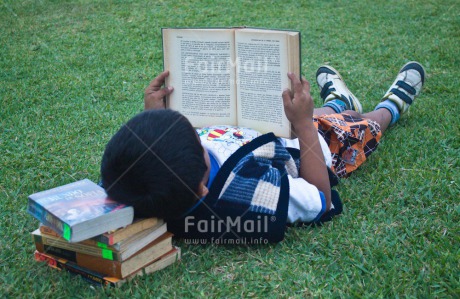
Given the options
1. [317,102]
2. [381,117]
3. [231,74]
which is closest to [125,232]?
[231,74]

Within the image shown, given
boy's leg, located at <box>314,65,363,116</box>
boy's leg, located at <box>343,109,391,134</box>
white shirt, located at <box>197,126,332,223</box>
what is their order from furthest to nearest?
boy's leg, located at <box>314,65,363,116</box> < boy's leg, located at <box>343,109,391,134</box> < white shirt, located at <box>197,126,332,223</box>

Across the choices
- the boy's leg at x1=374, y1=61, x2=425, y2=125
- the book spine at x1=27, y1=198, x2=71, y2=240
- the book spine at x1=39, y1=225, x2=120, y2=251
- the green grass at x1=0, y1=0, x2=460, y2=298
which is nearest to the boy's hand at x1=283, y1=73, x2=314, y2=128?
the green grass at x1=0, y1=0, x2=460, y2=298

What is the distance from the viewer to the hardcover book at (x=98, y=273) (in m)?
1.77

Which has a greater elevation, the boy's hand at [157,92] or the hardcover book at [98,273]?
the boy's hand at [157,92]

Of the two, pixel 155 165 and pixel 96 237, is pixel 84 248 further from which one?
pixel 155 165

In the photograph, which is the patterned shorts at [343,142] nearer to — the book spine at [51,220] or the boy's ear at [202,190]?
the boy's ear at [202,190]

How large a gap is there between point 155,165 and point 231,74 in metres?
0.66

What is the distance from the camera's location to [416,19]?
584 cm

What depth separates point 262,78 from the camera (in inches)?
83.0

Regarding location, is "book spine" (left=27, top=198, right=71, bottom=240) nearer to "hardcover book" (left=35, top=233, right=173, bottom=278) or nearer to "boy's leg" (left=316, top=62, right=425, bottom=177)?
"hardcover book" (left=35, top=233, right=173, bottom=278)

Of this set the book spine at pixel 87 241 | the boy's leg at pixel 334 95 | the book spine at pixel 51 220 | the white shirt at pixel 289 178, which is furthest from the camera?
the boy's leg at pixel 334 95

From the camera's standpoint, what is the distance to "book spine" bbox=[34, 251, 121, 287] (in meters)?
1.76

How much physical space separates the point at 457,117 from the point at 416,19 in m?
2.99

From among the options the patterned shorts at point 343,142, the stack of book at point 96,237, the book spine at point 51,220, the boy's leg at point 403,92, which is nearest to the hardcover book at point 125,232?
the stack of book at point 96,237
